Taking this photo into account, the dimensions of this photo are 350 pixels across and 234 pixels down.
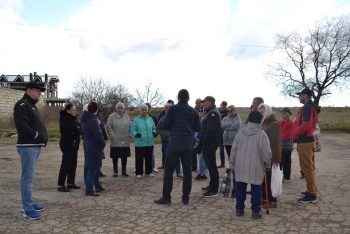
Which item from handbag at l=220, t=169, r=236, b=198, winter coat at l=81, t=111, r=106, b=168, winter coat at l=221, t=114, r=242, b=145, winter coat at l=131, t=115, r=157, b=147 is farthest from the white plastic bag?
winter coat at l=131, t=115, r=157, b=147

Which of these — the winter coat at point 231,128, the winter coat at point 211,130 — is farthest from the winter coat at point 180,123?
the winter coat at point 231,128

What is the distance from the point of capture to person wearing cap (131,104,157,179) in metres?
7.89

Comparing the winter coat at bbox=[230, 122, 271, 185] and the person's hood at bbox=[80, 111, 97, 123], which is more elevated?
the person's hood at bbox=[80, 111, 97, 123]

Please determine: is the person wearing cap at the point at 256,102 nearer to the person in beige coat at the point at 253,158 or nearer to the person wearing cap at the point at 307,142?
the person wearing cap at the point at 307,142

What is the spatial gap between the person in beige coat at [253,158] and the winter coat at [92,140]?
2.47 m

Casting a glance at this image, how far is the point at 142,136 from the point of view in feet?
25.8

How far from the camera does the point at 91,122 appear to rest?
6.11 meters

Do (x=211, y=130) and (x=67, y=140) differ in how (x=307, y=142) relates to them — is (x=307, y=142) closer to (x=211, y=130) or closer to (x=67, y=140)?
(x=211, y=130)

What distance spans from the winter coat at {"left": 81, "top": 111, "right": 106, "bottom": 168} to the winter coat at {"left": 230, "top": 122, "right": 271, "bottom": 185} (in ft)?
8.31

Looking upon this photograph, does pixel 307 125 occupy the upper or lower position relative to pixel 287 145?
upper

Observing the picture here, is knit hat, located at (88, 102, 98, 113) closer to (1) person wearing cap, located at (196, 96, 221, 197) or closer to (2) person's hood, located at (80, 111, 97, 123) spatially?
(2) person's hood, located at (80, 111, 97, 123)

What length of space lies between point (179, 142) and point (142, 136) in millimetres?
2384

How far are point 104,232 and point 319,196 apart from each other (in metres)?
4.03

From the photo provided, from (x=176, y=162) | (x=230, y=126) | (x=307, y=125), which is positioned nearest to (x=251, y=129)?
(x=307, y=125)
